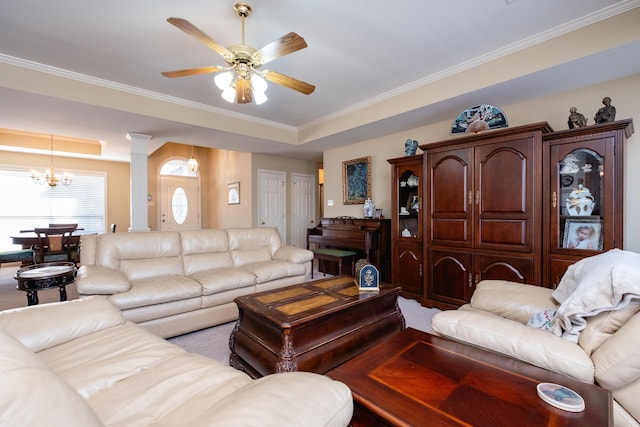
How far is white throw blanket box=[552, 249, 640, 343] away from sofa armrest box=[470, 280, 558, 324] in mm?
358

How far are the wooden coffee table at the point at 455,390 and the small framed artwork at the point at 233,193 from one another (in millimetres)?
5607

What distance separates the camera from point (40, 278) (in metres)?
2.20

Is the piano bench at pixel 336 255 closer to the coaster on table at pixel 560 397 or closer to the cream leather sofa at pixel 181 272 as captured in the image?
the cream leather sofa at pixel 181 272

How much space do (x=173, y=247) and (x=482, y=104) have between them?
392cm

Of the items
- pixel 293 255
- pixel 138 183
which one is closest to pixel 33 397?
pixel 293 255

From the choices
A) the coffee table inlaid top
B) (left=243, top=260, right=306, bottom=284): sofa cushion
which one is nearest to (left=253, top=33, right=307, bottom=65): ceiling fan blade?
the coffee table inlaid top

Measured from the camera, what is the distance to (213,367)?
125cm

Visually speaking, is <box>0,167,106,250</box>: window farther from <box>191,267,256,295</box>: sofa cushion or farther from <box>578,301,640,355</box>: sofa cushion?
<box>578,301,640,355</box>: sofa cushion

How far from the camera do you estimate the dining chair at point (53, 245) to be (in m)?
4.27

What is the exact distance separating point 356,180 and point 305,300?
346 cm

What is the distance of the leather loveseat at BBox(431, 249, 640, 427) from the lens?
106 cm

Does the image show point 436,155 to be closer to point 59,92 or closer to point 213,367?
point 213,367

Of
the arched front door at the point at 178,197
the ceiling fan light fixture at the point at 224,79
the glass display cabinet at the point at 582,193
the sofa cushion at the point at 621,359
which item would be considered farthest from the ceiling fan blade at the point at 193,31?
the arched front door at the point at 178,197

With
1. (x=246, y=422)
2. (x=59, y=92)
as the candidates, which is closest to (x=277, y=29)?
(x=59, y=92)
